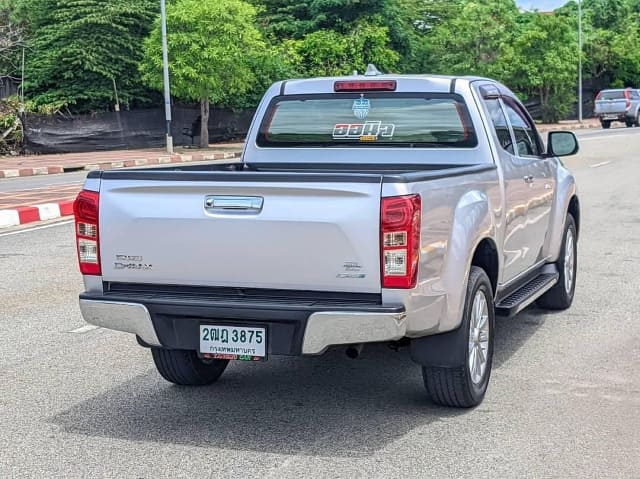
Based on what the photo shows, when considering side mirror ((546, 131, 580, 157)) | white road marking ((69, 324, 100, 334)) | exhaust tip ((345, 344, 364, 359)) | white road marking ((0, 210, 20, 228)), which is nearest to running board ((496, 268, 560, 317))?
side mirror ((546, 131, 580, 157))

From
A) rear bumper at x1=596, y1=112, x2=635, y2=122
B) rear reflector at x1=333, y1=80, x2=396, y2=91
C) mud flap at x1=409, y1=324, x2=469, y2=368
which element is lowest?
rear bumper at x1=596, y1=112, x2=635, y2=122

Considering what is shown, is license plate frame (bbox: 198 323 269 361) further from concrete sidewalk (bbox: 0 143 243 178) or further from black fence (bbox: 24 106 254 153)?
black fence (bbox: 24 106 254 153)

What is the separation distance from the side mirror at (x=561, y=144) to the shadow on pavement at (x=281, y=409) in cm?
166

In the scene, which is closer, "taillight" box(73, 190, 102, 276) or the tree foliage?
"taillight" box(73, 190, 102, 276)

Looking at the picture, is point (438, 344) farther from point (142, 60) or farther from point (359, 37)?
point (359, 37)

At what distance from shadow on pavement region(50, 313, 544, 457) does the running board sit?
16.3 inches

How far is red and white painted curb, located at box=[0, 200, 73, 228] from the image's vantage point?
14781mm

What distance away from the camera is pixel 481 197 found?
5.64 m

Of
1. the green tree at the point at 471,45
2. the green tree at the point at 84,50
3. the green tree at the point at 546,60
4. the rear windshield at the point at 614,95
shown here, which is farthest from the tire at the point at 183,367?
the green tree at the point at 546,60

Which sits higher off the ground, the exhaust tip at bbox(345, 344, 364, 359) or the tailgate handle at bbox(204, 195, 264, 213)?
the tailgate handle at bbox(204, 195, 264, 213)

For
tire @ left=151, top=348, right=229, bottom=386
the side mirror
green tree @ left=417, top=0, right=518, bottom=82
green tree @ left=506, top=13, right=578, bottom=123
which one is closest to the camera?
tire @ left=151, top=348, right=229, bottom=386

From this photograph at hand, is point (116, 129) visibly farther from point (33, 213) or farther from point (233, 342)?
point (233, 342)

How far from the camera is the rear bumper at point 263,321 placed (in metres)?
4.71

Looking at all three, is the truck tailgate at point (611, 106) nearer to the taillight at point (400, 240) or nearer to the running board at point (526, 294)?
the running board at point (526, 294)
